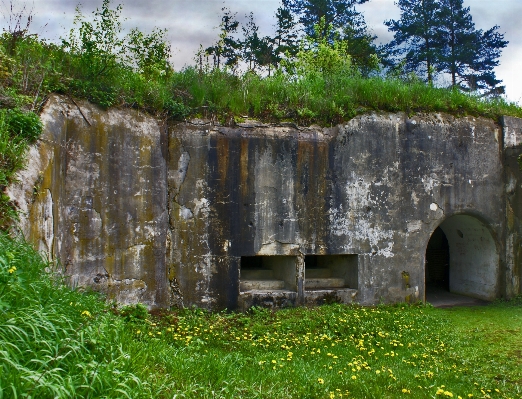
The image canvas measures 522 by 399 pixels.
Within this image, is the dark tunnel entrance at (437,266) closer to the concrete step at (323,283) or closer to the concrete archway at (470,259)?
the concrete archway at (470,259)

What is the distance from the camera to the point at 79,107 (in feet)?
21.4

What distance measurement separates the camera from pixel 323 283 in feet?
27.1

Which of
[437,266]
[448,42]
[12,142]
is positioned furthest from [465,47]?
[12,142]

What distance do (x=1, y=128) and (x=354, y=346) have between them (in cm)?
487

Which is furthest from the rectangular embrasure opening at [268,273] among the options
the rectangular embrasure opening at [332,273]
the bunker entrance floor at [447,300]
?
the bunker entrance floor at [447,300]

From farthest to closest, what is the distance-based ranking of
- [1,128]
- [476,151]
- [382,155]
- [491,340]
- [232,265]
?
[476,151]
[382,155]
[232,265]
[491,340]
[1,128]

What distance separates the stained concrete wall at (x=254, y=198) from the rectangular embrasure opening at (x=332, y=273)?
20 centimetres

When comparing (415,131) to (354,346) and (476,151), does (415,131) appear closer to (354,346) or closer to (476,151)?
(476,151)

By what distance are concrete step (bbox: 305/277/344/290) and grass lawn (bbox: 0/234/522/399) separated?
67cm

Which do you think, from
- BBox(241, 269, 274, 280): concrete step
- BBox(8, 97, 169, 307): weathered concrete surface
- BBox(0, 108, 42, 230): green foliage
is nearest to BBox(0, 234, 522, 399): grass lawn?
BBox(0, 108, 42, 230): green foliage

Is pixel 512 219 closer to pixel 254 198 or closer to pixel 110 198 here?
pixel 254 198

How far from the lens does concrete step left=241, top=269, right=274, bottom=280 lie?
27.1 feet

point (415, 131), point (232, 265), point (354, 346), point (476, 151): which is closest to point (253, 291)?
point (232, 265)

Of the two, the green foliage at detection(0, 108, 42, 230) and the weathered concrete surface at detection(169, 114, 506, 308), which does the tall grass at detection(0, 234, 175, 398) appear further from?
the weathered concrete surface at detection(169, 114, 506, 308)
